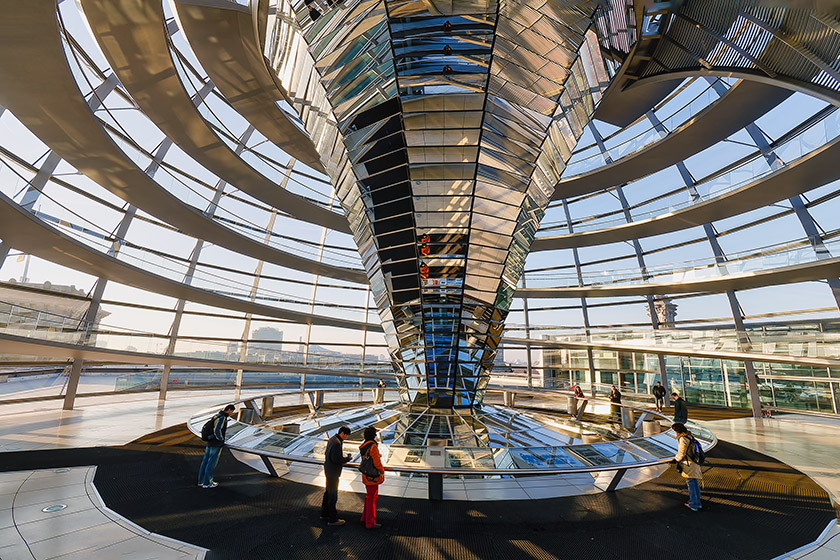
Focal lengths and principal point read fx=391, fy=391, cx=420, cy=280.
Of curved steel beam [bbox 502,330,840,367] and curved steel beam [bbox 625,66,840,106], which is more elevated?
curved steel beam [bbox 625,66,840,106]

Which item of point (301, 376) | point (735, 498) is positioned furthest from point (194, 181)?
point (735, 498)

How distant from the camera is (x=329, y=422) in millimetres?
10617

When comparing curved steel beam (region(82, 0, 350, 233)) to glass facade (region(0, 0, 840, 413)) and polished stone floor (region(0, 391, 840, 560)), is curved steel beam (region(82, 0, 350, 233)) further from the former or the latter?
polished stone floor (region(0, 391, 840, 560))

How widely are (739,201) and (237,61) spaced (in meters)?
21.6

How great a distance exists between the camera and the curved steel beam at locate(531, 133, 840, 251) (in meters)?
14.4

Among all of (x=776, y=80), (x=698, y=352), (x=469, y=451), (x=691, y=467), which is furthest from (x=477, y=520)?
(x=698, y=352)

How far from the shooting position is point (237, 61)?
13.4 metres

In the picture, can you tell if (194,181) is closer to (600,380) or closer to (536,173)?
(536,173)

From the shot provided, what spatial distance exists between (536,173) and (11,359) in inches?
886

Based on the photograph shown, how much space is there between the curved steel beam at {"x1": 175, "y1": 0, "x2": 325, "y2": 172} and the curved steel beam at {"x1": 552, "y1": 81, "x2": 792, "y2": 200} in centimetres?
1164

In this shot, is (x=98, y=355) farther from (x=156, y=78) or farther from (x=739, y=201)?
(x=739, y=201)

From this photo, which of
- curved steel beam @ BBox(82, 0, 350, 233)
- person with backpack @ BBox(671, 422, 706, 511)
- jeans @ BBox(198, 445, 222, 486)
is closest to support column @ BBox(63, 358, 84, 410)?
curved steel beam @ BBox(82, 0, 350, 233)

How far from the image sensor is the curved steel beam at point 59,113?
797 centimetres

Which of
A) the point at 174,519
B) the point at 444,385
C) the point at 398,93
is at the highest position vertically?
the point at 398,93
